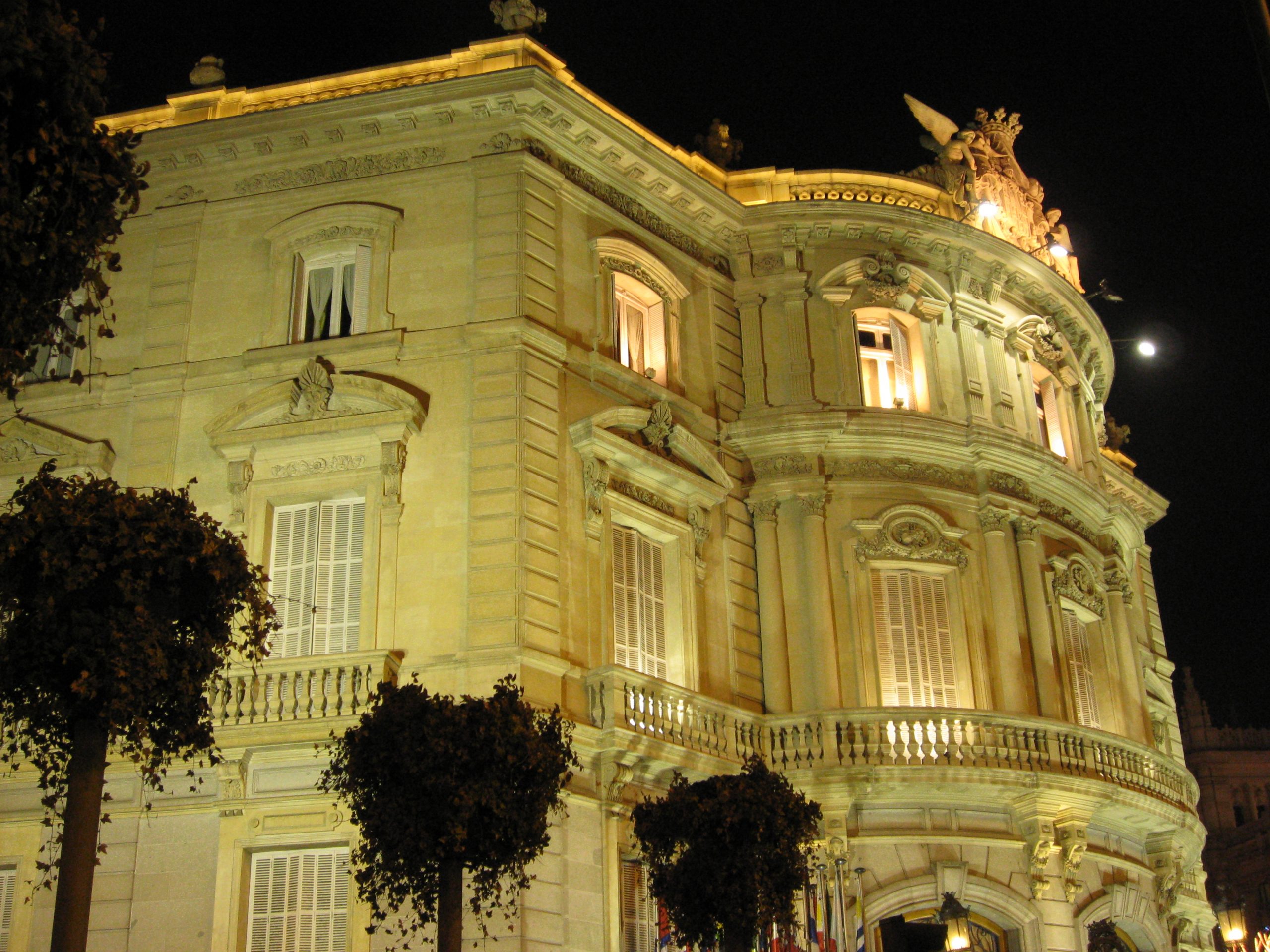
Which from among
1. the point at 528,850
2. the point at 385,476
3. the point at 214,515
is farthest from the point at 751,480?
the point at 528,850

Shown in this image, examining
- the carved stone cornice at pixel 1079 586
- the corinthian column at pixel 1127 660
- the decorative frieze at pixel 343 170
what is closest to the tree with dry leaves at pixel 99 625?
the decorative frieze at pixel 343 170

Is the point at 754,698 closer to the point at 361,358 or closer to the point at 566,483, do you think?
the point at 566,483

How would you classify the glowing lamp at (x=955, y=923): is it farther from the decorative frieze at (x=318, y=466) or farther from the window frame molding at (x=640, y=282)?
the decorative frieze at (x=318, y=466)

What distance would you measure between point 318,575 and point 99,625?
8.84m

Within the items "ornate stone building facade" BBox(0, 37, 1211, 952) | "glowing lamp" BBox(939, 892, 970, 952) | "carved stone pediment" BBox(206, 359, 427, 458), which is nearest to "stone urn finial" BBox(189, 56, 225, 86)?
"ornate stone building facade" BBox(0, 37, 1211, 952)

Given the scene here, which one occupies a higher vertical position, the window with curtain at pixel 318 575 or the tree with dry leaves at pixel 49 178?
the window with curtain at pixel 318 575

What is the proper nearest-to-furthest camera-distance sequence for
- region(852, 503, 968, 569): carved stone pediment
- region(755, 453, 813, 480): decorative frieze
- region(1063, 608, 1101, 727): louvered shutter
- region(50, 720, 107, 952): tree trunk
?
region(50, 720, 107, 952): tree trunk
region(852, 503, 968, 569): carved stone pediment
region(755, 453, 813, 480): decorative frieze
region(1063, 608, 1101, 727): louvered shutter

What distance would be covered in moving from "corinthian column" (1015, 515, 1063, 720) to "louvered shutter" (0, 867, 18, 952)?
15.7 m

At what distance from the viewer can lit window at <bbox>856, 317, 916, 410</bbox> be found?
91.2ft

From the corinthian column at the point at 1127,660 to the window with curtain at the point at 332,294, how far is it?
1473 centimetres

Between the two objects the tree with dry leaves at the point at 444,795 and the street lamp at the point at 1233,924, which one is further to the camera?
the street lamp at the point at 1233,924

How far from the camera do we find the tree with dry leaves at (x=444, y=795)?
Answer: 1511 cm

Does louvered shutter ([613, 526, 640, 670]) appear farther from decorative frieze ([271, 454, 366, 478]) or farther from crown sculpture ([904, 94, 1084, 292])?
crown sculpture ([904, 94, 1084, 292])

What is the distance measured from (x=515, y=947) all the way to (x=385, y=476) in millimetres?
6791
